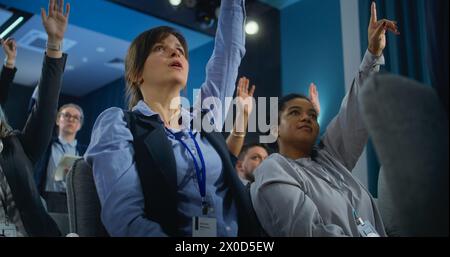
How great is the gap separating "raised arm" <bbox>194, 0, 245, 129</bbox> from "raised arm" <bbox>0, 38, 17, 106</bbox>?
712 millimetres

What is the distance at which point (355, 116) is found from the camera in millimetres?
1416

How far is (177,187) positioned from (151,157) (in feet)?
0.31

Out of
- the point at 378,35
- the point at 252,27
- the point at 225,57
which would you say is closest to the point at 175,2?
the point at 252,27

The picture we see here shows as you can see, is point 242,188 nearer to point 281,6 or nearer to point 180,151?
point 180,151

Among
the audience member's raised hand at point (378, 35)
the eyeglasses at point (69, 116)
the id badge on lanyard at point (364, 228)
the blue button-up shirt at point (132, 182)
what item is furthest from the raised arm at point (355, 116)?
the eyeglasses at point (69, 116)

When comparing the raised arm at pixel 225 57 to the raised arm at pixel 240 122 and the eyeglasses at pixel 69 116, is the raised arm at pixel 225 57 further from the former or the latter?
the eyeglasses at pixel 69 116

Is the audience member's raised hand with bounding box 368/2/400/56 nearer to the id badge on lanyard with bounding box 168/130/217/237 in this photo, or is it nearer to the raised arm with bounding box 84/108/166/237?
the id badge on lanyard with bounding box 168/130/217/237

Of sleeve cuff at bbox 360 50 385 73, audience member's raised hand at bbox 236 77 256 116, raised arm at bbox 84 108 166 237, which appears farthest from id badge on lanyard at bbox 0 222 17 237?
sleeve cuff at bbox 360 50 385 73

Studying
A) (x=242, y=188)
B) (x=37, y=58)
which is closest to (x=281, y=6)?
(x=242, y=188)

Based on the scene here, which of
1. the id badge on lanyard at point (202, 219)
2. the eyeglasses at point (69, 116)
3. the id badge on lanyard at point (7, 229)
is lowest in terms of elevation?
the id badge on lanyard at point (7, 229)

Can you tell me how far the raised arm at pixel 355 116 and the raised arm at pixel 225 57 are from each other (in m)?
0.37

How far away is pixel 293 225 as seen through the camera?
1104mm

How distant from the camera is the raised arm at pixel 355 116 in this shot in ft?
4.55
